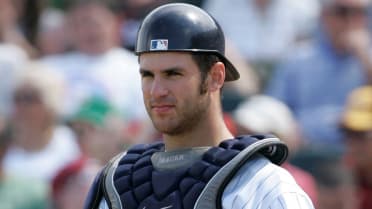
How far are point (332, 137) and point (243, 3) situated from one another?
192cm

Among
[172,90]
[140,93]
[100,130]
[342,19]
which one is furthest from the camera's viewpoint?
[140,93]

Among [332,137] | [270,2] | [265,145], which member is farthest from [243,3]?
[265,145]

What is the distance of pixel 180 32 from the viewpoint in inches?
172

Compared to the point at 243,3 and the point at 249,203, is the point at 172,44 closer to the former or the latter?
the point at 249,203

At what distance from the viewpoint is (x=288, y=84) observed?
8.84 m

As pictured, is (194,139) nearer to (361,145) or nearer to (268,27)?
(361,145)

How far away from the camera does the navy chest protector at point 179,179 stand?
14.2ft

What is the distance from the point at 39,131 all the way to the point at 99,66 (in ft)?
3.34

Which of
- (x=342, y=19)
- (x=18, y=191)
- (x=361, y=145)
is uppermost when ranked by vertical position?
(x=342, y=19)

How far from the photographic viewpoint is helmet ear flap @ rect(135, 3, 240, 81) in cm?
436

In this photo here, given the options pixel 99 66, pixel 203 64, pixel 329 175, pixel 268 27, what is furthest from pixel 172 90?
pixel 268 27

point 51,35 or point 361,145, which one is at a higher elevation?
point 51,35

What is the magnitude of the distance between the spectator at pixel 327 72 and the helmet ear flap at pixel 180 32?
3.97 metres

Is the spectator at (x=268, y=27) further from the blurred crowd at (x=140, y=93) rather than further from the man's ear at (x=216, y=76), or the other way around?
the man's ear at (x=216, y=76)
